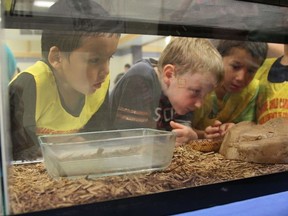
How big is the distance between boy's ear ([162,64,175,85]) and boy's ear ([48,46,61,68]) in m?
0.26

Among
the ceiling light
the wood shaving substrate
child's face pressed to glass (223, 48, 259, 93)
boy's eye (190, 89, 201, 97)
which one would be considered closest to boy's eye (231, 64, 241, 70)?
child's face pressed to glass (223, 48, 259, 93)

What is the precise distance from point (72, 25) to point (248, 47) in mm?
501

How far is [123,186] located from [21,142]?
26 centimetres

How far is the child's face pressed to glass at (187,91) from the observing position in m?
0.81

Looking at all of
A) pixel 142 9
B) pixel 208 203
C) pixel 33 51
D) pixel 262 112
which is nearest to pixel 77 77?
pixel 33 51

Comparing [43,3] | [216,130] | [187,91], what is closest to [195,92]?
[187,91]

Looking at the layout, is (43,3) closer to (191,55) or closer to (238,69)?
(191,55)

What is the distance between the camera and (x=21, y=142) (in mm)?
661

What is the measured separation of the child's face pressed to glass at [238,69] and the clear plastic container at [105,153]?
0.27m

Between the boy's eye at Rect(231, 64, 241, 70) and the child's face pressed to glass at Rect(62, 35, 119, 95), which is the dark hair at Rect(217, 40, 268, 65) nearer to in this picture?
the boy's eye at Rect(231, 64, 241, 70)

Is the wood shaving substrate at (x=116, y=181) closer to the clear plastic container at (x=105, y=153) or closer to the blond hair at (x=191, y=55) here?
the clear plastic container at (x=105, y=153)

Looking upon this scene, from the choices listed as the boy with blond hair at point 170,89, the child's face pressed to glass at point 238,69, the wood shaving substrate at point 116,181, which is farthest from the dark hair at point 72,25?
the child's face pressed to glass at point 238,69

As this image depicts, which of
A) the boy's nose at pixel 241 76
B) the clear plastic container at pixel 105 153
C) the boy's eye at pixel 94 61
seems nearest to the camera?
the clear plastic container at pixel 105 153

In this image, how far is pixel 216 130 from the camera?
0.89m
